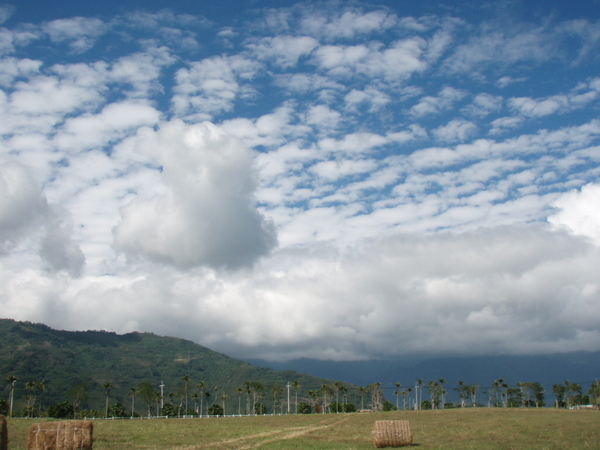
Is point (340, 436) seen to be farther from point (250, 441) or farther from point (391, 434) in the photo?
point (391, 434)

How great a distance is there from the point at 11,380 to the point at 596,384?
203 meters

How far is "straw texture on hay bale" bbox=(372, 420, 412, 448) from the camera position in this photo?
4556 centimetres

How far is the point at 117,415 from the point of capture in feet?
611

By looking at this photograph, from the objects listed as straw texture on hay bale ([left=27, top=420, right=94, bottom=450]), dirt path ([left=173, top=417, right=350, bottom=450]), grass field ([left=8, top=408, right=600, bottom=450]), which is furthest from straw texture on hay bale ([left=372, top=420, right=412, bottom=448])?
straw texture on hay bale ([left=27, top=420, right=94, bottom=450])

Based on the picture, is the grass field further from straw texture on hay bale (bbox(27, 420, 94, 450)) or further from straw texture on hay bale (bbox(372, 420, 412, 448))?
straw texture on hay bale (bbox(27, 420, 94, 450))

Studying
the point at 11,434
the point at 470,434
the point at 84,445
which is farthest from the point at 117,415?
the point at 84,445

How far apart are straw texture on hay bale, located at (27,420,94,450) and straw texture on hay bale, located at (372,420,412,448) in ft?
79.2

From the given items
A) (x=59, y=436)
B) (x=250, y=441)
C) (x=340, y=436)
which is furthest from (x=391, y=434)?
(x=59, y=436)

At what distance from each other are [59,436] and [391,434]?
27111 mm

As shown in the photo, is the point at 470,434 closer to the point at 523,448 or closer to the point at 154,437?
the point at 523,448

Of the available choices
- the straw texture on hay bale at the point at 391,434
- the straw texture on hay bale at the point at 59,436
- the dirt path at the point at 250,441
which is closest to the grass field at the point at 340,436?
the dirt path at the point at 250,441

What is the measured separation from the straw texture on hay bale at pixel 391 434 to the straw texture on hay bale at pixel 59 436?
24153 mm

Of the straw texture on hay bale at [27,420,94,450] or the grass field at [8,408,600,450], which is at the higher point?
the straw texture on hay bale at [27,420,94,450]

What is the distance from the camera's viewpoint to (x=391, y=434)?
4597 centimetres
